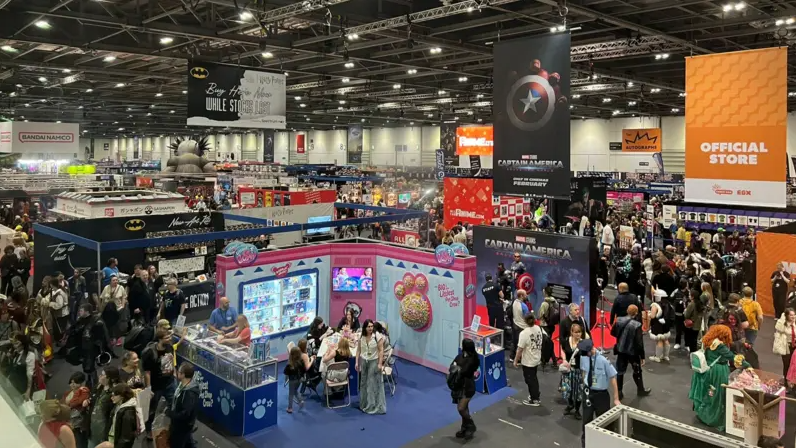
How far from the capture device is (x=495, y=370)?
7.48 m

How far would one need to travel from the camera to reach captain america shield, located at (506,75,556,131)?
262 inches

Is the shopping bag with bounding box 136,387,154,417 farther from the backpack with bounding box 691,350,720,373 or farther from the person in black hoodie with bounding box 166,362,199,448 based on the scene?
the backpack with bounding box 691,350,720,373

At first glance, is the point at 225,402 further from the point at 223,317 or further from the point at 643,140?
the point at 643,140

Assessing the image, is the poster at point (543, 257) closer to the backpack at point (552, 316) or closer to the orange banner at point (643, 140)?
the backpack at point (552, 316)

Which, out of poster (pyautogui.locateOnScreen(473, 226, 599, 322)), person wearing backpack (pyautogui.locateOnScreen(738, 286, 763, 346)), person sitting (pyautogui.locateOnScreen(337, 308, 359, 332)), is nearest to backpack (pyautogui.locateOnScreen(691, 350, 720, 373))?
person wearing backpack (pyautogui.locateOnScreen(738, 286, 763, 346))

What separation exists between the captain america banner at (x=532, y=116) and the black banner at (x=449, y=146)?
1497 centimetres

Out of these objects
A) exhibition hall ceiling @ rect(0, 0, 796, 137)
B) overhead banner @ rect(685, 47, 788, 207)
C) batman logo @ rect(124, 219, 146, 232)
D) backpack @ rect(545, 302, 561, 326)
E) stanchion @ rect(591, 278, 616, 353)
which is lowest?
stanchion @ rect(591, 278, 616, 353)

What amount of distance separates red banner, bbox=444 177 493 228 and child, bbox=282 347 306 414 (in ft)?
33.9

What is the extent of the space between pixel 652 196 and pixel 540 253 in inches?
649

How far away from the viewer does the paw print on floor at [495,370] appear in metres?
7.42

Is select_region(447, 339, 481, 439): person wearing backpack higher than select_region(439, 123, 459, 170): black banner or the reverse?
the reverse

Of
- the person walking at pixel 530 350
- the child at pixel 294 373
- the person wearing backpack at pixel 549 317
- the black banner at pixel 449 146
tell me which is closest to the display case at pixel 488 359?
the person walking at pixel 530 350

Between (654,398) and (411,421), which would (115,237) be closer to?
(411,421)

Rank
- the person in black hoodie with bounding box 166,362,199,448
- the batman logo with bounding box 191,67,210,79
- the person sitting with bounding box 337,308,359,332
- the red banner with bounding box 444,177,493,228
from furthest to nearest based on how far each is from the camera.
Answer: the red banner with bounding box 444,177,493,228 < the batman logo with bounding box 191,67,210,79 < the person sitting with bounding box 337,308,359,332 < the person in black hoodie with bounding box 166,362,199,448
